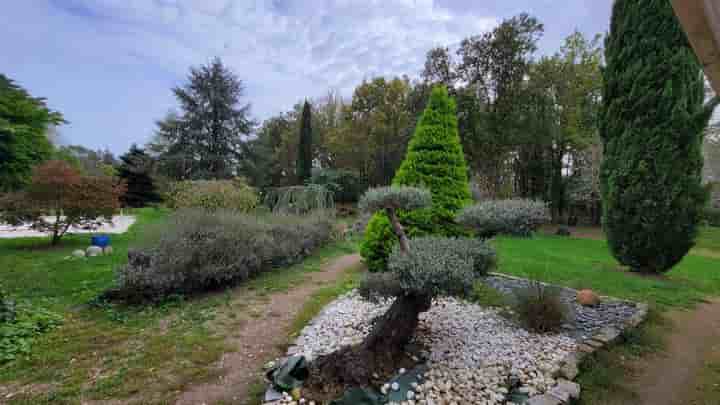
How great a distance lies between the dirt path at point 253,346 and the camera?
1930mm

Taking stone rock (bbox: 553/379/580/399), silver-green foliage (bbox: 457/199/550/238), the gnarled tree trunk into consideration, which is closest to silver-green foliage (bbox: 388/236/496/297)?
the gnarled tree trunk

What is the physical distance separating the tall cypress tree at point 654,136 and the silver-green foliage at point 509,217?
3502mm

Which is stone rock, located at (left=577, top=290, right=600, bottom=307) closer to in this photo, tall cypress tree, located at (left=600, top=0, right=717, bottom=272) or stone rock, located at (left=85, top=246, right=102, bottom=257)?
tall cypress tree, located at (left=600, top=0, right=717, bottom=272)

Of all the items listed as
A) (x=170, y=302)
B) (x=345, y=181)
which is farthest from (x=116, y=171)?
(x=170, y=302)

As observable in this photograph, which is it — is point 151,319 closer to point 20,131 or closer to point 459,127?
point 20,131

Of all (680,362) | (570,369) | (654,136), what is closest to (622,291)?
(680,362)

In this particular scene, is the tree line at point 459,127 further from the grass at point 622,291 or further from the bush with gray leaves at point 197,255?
the bush with gray leaves at point 197,255

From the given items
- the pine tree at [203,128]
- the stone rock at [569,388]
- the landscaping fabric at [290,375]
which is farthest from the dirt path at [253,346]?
the pine tree at [203,128]

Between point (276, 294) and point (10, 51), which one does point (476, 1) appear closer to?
point (276, 294)

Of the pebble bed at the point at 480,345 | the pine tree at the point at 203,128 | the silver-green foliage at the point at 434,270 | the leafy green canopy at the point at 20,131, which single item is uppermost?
the pine tree at the point at 203,128

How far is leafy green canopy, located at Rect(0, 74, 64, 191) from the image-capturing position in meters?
5.72

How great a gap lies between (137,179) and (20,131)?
12423mm

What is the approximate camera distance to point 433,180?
15.0 ft

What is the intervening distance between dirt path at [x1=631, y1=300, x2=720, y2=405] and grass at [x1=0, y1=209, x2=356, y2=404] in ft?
10.1
